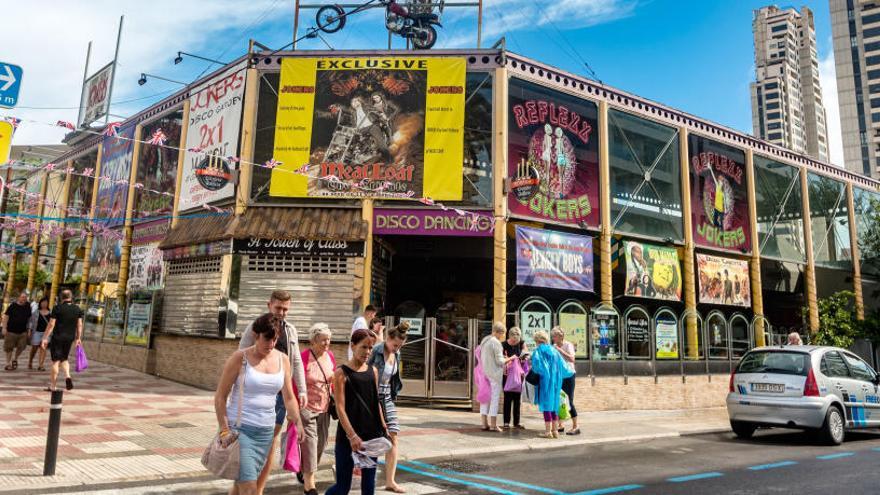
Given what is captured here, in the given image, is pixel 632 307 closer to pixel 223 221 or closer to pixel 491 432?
pixel 491 432

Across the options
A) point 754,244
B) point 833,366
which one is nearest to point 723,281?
point 754,244

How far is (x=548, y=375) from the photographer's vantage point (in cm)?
941

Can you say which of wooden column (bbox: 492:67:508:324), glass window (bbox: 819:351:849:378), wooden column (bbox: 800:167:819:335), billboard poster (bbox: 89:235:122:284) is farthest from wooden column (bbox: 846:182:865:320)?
billboard poster (bbox: 89:235:122:284)

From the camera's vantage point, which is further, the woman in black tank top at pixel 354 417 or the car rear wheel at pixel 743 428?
the car rear wheel at pixel 743 428

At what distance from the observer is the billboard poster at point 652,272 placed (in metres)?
15.3

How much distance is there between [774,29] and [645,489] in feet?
488

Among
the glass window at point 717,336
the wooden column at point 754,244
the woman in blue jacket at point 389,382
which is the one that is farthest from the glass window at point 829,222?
the woman in blue jacket at point 389,382

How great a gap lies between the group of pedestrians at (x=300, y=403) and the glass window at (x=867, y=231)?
24785 mm

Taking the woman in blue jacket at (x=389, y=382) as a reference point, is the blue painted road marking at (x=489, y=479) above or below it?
below

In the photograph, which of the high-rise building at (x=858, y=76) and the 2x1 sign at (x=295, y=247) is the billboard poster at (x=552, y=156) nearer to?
the 2x1 sign at (x=295, y=247)

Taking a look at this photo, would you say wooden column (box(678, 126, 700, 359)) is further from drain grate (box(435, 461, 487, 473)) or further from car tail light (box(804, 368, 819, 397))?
drain grate (box(435, 461, 487, 473))

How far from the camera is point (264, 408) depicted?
13.2ft

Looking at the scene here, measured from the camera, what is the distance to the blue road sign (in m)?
7.29

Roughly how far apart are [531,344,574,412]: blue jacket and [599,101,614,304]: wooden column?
5389mm
